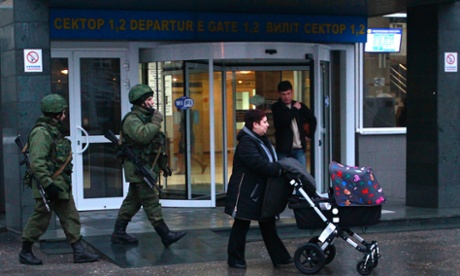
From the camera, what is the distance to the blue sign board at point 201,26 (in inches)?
451

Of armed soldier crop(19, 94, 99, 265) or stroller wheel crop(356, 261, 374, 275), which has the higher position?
armed soldier crop(19, 94, 99, 265)

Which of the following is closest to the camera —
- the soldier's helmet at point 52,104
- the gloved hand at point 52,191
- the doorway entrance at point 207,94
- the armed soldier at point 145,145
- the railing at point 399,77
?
→ the gloved hand at point 52,191

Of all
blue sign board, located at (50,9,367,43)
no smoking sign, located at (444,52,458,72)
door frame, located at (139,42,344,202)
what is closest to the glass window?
blue sign board, located at (50,9,367,43)

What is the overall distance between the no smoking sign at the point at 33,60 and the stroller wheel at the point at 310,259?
4.02 meters

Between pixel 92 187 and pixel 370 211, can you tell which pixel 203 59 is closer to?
pixel 92 187

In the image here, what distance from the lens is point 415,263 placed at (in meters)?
8.48

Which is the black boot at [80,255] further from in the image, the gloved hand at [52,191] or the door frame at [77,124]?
the door frame at [77,124]

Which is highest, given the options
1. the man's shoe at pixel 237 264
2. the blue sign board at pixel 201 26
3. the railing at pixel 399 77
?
the blue sign board at pixel 201 26

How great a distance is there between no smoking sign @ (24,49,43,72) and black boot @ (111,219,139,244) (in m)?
2.17

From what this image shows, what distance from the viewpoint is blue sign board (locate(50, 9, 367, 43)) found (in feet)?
37.6

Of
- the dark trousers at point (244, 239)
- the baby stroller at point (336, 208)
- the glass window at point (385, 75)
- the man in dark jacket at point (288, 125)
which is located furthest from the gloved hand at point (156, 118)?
the glass window at point (385, 75)

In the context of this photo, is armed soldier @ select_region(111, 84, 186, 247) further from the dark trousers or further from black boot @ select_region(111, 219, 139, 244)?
the dark trousers

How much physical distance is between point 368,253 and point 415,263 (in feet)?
3.27

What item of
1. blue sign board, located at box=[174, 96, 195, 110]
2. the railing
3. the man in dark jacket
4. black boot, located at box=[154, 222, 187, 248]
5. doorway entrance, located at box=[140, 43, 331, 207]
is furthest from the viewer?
the railing
